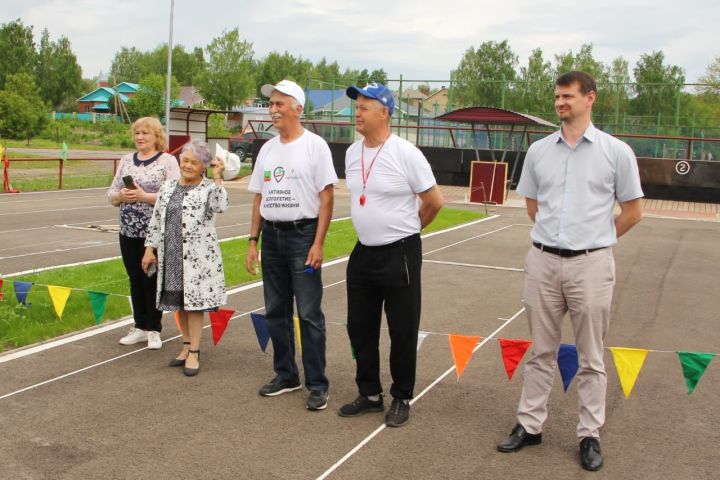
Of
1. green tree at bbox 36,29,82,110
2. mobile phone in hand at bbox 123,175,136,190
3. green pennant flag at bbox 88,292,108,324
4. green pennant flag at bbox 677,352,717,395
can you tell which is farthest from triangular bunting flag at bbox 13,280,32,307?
green tree at bbox 36,29,82,110

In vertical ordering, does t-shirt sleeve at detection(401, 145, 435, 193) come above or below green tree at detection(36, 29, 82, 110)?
below

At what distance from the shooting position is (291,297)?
545 cm

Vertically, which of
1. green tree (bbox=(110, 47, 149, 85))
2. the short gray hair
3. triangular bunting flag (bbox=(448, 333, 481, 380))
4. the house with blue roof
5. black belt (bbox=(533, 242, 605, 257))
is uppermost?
green tree (bbox=(110, 47, 149, 85))

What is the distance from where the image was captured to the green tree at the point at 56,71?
8500 centimetres

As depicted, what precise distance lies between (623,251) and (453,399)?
9.48 m

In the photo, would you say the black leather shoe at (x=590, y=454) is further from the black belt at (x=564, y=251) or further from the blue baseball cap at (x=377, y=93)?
the blue baseball cap at (x=377, y=93)

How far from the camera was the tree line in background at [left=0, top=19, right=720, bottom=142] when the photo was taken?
117ft

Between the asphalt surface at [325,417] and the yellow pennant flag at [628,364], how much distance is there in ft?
0.84

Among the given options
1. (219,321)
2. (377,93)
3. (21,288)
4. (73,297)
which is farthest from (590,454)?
(73,297)

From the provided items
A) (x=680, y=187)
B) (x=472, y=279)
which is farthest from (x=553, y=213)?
(x=680, y=187)

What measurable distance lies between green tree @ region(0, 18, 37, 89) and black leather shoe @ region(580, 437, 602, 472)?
7529 centimetres

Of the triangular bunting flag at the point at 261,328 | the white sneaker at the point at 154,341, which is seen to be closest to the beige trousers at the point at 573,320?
the triangular bunting flag at the point at 261,328

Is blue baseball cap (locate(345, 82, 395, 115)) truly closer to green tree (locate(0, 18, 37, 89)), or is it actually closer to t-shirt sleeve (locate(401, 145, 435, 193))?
t-shirt sleeve (locate(401, 145, 435, 193))

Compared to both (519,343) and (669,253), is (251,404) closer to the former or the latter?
(519,343)
